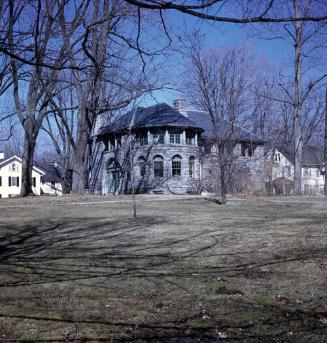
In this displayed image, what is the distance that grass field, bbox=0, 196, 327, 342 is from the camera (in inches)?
168

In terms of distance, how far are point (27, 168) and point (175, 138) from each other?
A: 1417 cm

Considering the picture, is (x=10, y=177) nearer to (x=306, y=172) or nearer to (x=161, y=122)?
(x=161, y=122)

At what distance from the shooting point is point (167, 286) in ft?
19.2

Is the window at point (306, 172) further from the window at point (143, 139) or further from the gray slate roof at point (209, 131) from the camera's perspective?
the window at point (143, 139)

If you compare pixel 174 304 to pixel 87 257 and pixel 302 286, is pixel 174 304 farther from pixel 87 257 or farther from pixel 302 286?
pixel 87 257

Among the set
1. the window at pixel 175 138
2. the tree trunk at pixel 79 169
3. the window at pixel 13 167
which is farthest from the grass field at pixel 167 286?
the window at pixel 13 167

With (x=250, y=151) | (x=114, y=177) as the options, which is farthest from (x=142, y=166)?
(x=250, y=151)

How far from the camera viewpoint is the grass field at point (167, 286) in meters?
4.27

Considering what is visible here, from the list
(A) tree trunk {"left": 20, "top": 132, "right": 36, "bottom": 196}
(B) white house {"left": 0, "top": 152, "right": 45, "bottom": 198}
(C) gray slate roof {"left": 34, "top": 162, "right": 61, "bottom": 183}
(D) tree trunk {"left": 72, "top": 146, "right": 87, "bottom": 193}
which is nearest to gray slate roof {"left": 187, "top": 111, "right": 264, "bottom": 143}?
(D) tree trunk {"left": 72, "top": 146, "right": 87, "bottom": 193}

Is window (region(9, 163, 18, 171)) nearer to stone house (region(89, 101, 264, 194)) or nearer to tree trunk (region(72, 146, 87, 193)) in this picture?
stone house (region(89, 101, 264, 194))

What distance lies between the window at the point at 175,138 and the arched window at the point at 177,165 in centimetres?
125

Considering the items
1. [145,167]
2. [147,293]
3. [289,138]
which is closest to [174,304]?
[147,293]

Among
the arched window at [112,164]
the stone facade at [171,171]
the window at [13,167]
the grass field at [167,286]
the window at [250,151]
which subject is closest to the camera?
the grass field at [167,286]

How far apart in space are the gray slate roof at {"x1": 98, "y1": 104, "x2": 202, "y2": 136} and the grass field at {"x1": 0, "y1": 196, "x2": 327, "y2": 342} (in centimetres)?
2940
